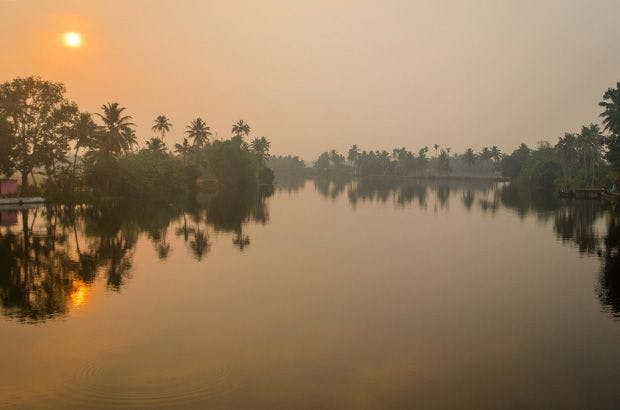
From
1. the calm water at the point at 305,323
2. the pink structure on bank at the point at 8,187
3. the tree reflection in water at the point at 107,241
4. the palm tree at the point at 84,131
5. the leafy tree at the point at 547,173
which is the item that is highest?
the palm tree at the point at 84,131

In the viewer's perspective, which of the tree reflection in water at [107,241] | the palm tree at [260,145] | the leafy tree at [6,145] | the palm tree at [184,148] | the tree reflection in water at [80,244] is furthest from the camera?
the palm tree at [260,145]

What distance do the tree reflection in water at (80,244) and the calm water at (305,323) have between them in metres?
0.18

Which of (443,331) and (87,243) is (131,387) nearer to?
(443,331)

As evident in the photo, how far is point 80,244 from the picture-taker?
32.7 m

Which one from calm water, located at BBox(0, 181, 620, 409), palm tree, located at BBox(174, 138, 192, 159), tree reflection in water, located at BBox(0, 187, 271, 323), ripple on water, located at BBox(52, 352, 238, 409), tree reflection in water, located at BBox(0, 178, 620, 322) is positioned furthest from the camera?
palm tree, located at BBox(174, 138, 192, 159)

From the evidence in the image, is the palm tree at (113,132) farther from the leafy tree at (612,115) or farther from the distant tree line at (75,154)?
the leafy tree at (612,115)

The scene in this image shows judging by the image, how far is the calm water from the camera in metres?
12.0

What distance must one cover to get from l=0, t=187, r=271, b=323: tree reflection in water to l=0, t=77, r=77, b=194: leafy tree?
416 inches

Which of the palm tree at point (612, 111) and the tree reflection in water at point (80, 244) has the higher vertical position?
the palm tree at point (612, 111)

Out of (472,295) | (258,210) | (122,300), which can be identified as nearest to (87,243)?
(122,300)

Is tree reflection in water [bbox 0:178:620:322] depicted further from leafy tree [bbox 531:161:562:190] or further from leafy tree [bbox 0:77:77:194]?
leafy tree [bbox 531:161:562:190]

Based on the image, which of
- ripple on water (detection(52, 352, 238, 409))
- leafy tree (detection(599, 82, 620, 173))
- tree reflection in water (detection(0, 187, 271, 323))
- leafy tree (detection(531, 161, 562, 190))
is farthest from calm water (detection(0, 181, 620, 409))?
leafy tree (detection(531, 161, 562, 190))

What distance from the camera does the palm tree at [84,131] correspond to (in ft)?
233

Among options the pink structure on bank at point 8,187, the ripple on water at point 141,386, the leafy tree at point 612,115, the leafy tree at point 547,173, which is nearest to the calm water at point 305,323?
the ripple on water at point 141,386
